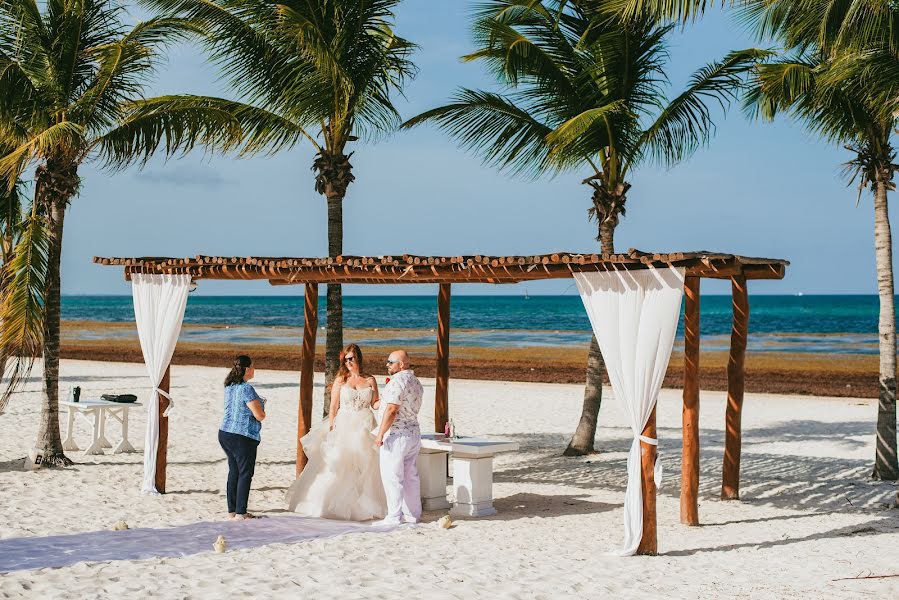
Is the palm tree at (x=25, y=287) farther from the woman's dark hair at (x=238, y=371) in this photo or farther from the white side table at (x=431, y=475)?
the white side table at (x=431, y=475)

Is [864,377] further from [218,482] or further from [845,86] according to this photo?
[218,482]

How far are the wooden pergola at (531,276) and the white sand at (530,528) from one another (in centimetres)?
49

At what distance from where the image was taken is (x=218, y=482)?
406 inches

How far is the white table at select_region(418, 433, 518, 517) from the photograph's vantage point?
8.65m

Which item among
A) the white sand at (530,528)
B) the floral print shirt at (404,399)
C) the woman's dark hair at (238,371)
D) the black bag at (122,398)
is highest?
the woman's dark hair at (238,371)

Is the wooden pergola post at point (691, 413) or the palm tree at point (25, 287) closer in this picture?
the wooden pergola post at point (691, 413)

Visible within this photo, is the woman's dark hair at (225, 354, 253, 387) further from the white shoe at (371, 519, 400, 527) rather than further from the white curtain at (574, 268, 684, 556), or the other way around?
the white curtain at (574, 268, 684, 556)

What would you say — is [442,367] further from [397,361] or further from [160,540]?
[160,540]

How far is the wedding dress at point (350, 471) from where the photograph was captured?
8469 millimetres

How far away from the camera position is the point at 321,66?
10.7 metres

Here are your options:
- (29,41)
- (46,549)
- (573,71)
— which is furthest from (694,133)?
(46,549)

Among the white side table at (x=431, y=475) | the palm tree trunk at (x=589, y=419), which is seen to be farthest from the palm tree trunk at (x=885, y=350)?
the white side table at (x=431, y=475)

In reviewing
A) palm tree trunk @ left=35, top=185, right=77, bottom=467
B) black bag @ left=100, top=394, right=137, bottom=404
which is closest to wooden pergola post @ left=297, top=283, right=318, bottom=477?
palm tree trunk @ left=35, top=185, right=77, bottom=467

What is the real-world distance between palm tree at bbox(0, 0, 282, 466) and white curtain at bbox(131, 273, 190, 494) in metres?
1.14
